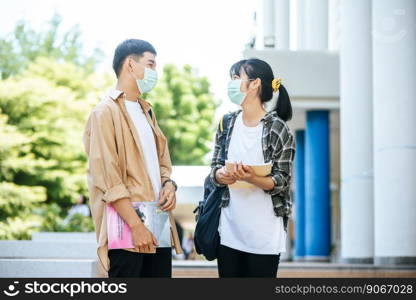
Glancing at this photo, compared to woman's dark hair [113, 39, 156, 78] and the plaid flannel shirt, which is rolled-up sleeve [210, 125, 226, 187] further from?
woman's dark hair [113, 39, 156, 78]

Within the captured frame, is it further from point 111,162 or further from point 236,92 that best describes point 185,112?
point 111,162

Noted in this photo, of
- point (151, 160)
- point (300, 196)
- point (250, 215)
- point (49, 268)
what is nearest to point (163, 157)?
point (151, 160)

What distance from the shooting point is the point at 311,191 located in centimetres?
1633

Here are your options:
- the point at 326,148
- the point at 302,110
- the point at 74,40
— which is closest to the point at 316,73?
the point at 302,110

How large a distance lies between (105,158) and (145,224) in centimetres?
34

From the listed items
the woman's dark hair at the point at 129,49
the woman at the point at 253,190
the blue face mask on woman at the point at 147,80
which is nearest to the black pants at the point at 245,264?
the woman at the point at 253,190

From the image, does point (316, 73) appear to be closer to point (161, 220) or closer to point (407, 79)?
point (407, 79)

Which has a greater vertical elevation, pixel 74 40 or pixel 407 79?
pixel 74 40

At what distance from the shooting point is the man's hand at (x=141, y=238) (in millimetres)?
3855

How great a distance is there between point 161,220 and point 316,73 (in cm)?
1100

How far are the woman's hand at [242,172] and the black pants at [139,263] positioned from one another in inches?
17.7

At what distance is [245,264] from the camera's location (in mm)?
4156

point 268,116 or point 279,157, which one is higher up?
point 268,116

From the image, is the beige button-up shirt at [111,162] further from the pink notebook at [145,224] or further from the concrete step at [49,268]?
the concrete step at [49,268]
